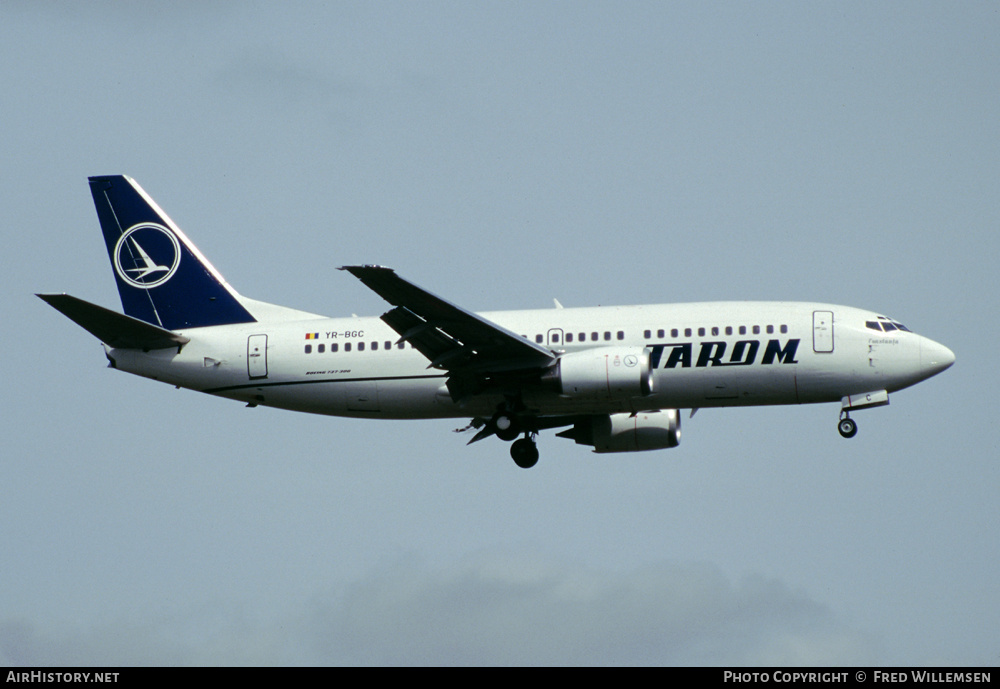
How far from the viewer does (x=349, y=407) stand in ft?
164

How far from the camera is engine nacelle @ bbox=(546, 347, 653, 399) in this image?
1815 inches

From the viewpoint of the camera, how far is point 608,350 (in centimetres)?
4691

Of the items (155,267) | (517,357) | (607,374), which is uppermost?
(155,267)

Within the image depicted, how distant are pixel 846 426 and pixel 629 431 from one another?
8340mm

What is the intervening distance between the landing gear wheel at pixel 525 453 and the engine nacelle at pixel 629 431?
96.0 inches

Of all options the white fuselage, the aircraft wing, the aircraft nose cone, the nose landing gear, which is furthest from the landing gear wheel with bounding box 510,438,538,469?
the aircraft nose cone

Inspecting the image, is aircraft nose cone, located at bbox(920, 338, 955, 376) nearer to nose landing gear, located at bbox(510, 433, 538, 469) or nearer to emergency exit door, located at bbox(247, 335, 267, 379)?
nose landing gear, located at bbox(510, 433, 538, 469)

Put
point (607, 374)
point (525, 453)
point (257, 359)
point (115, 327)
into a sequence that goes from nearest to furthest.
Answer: point (607, 374) → point (115, 327) → point (257, 359) → point (525, 453)

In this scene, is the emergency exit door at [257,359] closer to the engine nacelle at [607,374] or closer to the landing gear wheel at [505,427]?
the landing gear wheel at [505,427]

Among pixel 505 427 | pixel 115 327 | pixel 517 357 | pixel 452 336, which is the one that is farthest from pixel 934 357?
pixel 115 327

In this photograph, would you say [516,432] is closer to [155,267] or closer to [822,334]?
[822,334]

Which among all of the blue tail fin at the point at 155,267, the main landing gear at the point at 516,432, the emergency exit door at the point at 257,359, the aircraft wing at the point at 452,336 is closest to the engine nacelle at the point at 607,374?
the aircraft wing at the point at 452,336

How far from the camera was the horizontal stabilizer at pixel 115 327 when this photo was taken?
1893 inches

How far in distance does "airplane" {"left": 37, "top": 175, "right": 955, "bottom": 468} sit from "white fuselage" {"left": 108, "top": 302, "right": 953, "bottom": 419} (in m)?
0.05
